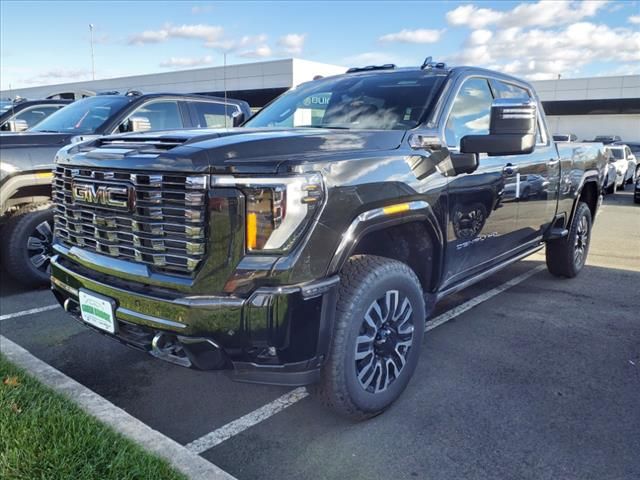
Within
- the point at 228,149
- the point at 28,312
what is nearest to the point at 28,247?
the point at 28,312

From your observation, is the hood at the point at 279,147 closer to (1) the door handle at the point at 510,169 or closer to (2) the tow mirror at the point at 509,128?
(2) the tow mirror at the point at 509,128

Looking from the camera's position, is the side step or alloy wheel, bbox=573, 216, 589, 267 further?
alloy wheel, bbox=573, 216, 589, 267

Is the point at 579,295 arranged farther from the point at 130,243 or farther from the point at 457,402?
the point at 130,243

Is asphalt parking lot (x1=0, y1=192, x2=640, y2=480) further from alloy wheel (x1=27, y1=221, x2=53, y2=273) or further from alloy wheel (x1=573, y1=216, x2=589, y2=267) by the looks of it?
alloy wheel (x1=573, y1=216, x2=589, y2=267)

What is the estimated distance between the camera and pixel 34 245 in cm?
536

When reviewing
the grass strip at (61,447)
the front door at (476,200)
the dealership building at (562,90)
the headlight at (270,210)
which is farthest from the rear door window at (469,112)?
the dealership building at (562,90)

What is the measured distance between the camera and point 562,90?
43500 mm

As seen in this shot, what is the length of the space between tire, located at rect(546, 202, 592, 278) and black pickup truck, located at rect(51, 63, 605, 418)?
2424 mm

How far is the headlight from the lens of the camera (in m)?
2.36

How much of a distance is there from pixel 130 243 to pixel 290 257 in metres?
0.87

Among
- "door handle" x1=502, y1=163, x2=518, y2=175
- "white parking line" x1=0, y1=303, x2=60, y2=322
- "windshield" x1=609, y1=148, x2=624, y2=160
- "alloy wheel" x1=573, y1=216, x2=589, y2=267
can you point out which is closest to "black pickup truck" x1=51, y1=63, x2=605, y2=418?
"door handle" x1=502, y1=163, x2=518, y2=175

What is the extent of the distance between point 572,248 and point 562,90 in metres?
43.0

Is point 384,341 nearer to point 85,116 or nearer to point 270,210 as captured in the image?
point 270,210

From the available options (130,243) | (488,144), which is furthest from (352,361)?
(488,144)
